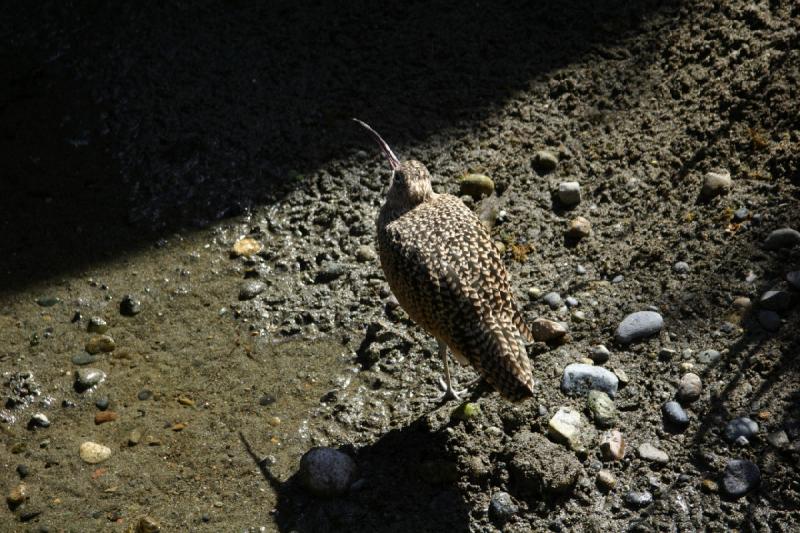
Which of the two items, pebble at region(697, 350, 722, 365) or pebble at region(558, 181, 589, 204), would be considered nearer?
pebble at region(697, 350, 722, 365)

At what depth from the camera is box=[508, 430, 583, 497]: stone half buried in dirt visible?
4180mm

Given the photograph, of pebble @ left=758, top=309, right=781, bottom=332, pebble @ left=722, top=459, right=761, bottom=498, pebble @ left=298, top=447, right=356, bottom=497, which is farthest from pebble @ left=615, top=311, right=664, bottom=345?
pebble @ left=298, top=447, right=356, bottom=497

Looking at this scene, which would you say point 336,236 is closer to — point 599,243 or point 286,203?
point 286,203

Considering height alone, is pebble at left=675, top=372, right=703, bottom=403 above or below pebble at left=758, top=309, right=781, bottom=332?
below

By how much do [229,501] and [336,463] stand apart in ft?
1.97

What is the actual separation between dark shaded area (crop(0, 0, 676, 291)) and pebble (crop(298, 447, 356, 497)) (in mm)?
2242

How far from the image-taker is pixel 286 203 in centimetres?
605

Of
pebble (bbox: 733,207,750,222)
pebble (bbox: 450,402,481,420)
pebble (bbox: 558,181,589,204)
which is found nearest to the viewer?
pebble (bbox: 450,402,481,420)

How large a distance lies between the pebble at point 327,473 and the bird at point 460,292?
72cm

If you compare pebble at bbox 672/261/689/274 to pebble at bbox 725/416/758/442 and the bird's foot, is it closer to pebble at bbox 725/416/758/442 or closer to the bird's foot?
pebble at bbox 725/416/758/442

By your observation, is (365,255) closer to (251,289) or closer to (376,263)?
(376,263)

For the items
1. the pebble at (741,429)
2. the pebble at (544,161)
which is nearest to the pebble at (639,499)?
the pebble at (741,429)

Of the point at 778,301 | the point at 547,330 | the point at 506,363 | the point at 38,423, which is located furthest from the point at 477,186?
the point at 38,423

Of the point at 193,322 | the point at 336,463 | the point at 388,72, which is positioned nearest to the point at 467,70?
the point at 388,72
